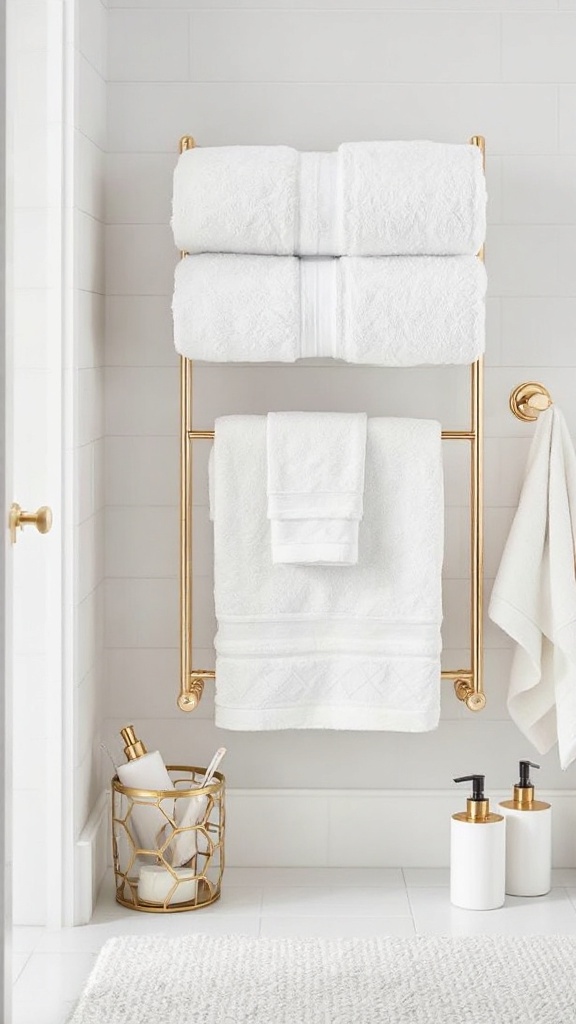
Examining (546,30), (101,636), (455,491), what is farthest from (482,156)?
(101,636)

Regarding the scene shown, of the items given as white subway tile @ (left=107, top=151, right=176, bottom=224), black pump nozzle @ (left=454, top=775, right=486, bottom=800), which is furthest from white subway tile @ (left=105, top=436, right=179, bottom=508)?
black pump nozzle @ (left=454, top=775, right=486, bottom=800)

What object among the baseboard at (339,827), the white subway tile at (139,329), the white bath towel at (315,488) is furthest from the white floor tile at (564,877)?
the white subway tile at (139,329)

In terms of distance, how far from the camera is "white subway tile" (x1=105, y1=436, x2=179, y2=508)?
8.75ft

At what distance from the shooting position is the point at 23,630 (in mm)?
2340

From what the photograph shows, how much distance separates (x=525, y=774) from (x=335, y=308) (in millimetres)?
908

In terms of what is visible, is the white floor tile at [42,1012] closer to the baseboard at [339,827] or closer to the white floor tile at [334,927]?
the white floor tile at [334,927]

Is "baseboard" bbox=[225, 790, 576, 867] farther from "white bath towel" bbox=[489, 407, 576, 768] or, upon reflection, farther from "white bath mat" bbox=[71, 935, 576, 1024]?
"white bath mat" bbox=[71, 935, 576, 1024]

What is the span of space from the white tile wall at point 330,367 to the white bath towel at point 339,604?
171mm

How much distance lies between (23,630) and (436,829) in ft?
2.97

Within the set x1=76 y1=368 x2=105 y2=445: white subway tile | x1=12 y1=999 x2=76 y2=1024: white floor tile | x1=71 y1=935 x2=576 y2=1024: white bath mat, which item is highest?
x1=76 y1=368 x2=105 y2=445: white subway tile

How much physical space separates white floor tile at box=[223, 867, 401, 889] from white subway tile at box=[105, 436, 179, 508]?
2.38ft

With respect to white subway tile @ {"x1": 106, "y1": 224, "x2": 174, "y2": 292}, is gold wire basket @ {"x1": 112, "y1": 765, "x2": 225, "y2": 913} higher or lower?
lower

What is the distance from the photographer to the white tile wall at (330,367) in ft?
8.59

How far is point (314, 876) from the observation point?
264 centimetres
